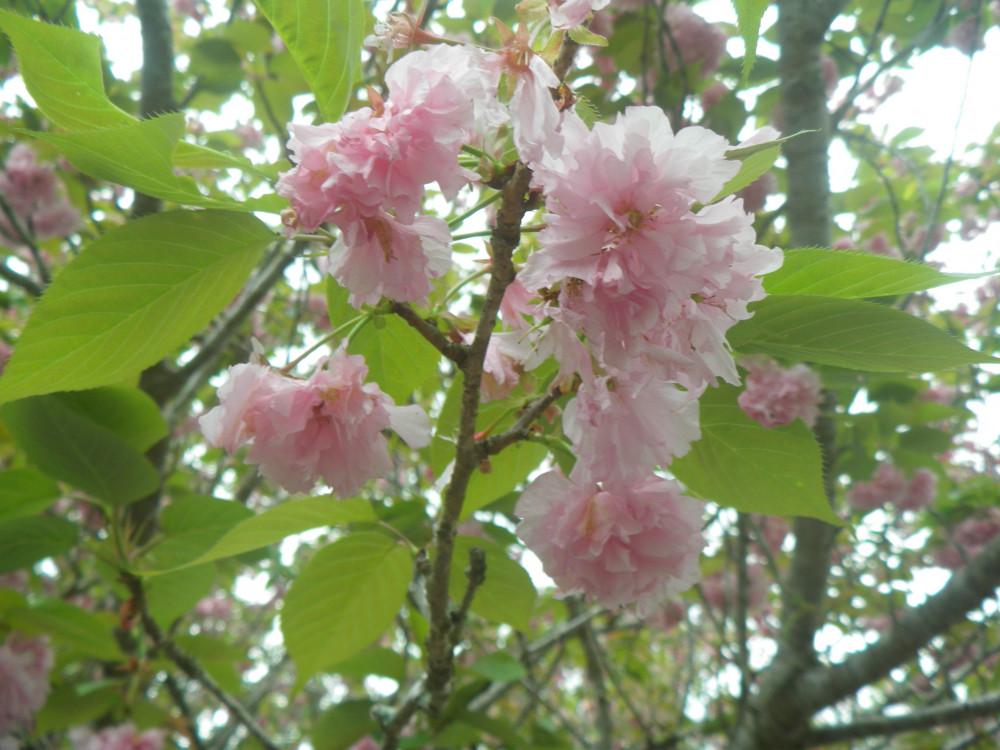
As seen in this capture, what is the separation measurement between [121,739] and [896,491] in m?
3.21

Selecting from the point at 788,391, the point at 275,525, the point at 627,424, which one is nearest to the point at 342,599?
the point at 275,525

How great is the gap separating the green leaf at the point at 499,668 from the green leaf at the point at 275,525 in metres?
0.88

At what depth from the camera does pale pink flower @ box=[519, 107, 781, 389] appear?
0.58 metres

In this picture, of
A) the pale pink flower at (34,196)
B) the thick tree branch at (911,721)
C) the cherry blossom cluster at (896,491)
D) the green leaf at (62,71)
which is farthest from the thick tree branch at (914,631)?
the pale pink flower at (34,196)

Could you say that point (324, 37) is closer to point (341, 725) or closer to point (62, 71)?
point (62, 71)

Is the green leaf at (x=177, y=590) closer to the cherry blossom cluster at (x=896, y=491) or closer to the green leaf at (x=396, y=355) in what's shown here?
the green leaf at (x=396, y=355)

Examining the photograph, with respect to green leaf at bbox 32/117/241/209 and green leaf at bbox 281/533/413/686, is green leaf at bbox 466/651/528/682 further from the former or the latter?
green leaf at bbox 32/117/241/209

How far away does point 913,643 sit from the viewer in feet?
5.94

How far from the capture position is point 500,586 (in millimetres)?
1117

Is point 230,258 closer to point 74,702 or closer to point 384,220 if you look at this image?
point 384,220

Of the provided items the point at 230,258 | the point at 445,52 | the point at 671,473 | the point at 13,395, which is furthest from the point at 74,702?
the point at 445,52

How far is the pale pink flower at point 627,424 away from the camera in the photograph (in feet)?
2.19

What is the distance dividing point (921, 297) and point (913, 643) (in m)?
1.58

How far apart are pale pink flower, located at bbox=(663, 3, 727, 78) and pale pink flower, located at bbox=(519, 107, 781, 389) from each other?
73.0 inches
